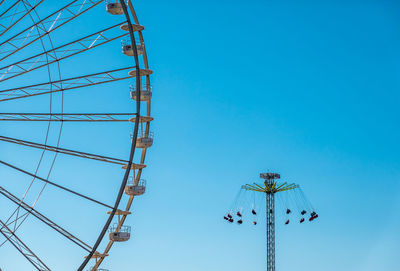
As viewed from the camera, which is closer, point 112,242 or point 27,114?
point 27,114

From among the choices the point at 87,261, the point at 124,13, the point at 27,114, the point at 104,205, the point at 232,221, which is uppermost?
the point at 232,221

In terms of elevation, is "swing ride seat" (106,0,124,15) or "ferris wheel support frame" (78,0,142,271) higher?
"swing ride seat" (106,0,124,15)

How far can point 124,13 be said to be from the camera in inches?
1523

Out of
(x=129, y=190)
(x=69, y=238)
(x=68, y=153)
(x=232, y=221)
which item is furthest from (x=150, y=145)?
(x=232, y=221)

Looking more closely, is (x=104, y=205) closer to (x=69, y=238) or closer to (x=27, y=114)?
(x=69, y=238)

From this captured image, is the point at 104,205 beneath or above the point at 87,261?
above

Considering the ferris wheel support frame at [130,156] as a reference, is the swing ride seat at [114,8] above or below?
above

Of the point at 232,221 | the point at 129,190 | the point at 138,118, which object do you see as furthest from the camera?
the point at 232,221

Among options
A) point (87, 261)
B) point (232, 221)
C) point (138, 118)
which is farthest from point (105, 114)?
point (232, 221)

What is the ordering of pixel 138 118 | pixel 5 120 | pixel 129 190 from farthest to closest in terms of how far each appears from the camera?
pixel 129 190
pixel 138 118
pixel 5 120

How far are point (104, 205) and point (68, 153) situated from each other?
332 cm

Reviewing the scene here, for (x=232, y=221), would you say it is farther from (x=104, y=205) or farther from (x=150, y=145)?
(x=104, y=205)

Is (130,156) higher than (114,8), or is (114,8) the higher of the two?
(114,8)

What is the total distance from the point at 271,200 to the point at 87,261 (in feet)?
120
